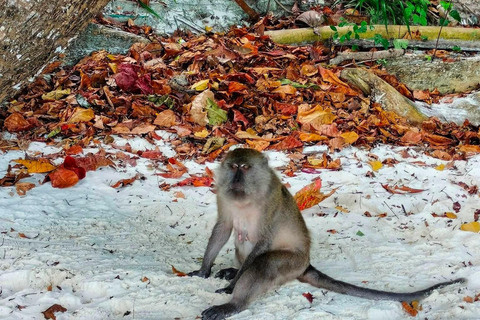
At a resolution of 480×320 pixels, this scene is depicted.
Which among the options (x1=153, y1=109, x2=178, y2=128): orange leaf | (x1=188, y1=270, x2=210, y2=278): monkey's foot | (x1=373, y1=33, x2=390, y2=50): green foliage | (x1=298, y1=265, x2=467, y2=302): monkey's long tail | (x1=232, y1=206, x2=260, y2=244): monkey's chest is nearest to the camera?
(x1=298, y1=265, x2=467, y2=302): monkey's long tail

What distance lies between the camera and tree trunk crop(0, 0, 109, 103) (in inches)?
99.7

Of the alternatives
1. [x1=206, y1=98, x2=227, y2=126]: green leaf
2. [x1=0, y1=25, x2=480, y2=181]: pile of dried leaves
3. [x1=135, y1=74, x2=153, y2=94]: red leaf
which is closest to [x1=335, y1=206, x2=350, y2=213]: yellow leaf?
[x1=0, y1=25, x2=480, y2=181]: pile of dried leaves

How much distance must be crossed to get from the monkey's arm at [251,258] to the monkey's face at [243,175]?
11.3 inches

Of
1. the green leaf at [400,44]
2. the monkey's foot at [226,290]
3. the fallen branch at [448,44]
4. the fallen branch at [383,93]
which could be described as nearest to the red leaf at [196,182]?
the monkey's foot at [226,290]

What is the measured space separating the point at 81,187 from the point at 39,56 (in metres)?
1.92

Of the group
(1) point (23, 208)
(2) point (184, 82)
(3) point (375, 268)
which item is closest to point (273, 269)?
(3) point (375, 268)

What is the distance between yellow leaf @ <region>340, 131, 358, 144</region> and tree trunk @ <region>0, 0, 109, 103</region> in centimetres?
314

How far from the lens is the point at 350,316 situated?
9.31 feet

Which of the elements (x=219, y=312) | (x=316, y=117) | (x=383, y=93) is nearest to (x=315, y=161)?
(x=316, y=117)

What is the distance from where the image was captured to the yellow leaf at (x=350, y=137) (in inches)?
214

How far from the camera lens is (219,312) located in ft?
9.46

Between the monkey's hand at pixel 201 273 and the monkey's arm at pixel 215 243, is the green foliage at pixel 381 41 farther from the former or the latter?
the monkey's hand at pixel 201 273

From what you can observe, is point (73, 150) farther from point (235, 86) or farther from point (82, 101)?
point (235, 86)

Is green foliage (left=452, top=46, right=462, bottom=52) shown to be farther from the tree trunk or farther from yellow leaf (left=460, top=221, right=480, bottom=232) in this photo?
the tree trunk
